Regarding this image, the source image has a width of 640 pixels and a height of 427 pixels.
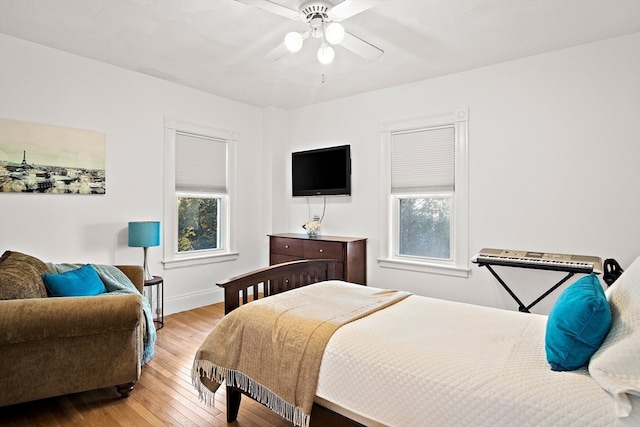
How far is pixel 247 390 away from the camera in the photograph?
1876 millimetres

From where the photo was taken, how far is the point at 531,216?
3393 millimetres

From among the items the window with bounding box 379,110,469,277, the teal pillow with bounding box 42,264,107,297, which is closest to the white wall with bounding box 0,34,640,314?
the window with bounding box 379,110,469,277

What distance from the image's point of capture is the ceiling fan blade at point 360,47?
250 cm

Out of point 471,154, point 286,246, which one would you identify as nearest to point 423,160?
point 471,154


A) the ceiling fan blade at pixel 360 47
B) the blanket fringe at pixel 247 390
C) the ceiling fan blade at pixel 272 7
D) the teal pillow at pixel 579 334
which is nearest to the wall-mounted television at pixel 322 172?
the ceiling fan blade at pixel 360 47

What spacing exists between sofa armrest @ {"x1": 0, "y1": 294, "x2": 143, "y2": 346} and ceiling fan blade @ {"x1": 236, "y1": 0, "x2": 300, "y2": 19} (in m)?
1.92

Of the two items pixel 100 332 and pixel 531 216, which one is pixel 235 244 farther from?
pixel 531 216

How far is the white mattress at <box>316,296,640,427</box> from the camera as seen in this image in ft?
3.89

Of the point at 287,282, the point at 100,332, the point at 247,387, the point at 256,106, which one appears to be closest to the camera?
the point at 247,387

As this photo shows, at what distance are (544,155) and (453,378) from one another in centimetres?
278

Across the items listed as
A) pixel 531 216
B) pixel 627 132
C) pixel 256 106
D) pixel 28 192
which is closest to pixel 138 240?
pixel 28 192

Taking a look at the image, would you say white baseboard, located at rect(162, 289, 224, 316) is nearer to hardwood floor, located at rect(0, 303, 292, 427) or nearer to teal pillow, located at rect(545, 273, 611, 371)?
hardwood floor, located at rect(0, 303, 292, 427)

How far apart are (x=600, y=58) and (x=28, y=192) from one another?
5008mm

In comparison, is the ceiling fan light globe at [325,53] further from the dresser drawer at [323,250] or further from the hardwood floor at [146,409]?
the hardwood floor at [146,409]
